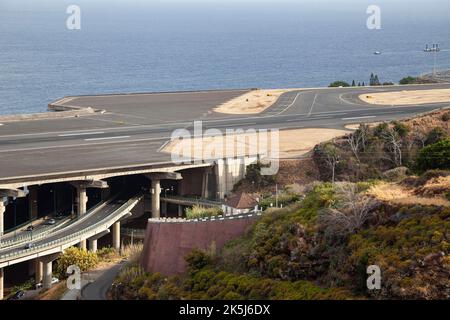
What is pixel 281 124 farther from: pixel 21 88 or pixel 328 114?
pixel 21 88

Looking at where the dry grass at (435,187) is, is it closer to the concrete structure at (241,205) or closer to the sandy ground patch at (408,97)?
the concrete structure at (241,205)

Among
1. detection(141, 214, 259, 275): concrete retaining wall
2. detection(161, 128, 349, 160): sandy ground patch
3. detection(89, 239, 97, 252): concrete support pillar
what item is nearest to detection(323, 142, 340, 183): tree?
detection(161, 128, 349, 160): sandy ground patch

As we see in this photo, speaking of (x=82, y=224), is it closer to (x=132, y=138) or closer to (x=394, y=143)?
(x=132, y=138)

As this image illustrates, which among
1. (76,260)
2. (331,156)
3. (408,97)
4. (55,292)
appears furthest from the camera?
(408,97)

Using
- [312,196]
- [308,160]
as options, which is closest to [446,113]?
[308,160]

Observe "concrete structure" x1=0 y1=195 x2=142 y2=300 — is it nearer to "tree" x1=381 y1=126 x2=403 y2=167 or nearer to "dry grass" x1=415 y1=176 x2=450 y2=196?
"tree" x1=381 y1=126 x2=403 y2=167

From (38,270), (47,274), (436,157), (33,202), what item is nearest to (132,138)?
(33,202)
